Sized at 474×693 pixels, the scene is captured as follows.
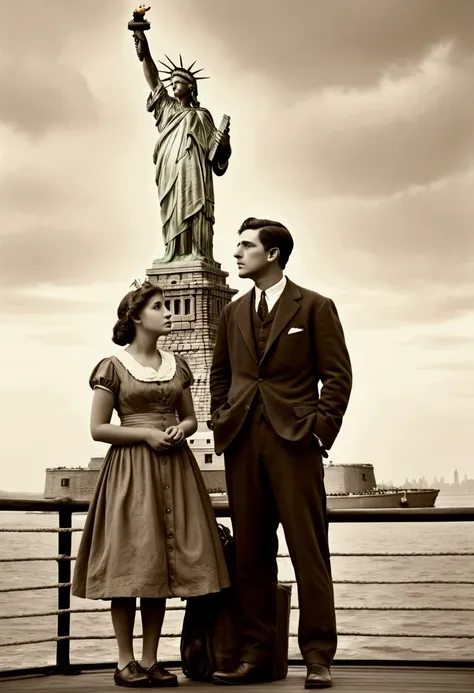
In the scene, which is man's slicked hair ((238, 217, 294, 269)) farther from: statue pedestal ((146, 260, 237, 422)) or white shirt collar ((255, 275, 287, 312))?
statue pedestal ((146, 260, 237, 422))

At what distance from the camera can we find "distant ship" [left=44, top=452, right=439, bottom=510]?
30764 mm

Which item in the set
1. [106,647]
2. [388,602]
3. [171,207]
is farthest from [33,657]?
[171,207]

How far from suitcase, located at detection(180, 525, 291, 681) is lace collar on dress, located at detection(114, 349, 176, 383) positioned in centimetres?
63

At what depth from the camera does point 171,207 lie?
3375cm

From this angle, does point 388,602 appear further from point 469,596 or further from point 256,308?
point 256,308

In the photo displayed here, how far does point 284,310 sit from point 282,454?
521 mm

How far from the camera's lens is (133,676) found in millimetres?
3721

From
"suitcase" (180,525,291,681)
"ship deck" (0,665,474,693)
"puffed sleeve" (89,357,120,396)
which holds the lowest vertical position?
"ship deck" (0,665,474,693)

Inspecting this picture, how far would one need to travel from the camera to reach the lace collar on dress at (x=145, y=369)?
3.96 m

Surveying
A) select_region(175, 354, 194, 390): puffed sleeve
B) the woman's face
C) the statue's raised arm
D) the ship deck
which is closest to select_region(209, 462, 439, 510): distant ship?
the statue's raised arm

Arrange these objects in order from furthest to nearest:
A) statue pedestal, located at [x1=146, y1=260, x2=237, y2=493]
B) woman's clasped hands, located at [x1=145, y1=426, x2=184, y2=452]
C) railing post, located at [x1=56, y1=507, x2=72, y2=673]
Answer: statue pedestal, located at [x1=146, y1=260, x2=237, y2=493] → railing post, located at [x1=56, y1=507, x2=72, y2=673] → woman's clasped hands, located at [x1=145, y1=426, x2=184, y2=452]

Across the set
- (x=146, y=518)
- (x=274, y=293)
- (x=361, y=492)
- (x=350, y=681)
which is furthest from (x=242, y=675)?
(x=361, y=492)

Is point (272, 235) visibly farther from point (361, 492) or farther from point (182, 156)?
point (182, 156)

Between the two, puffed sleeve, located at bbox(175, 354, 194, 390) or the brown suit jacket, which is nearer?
the brown suit jacket
